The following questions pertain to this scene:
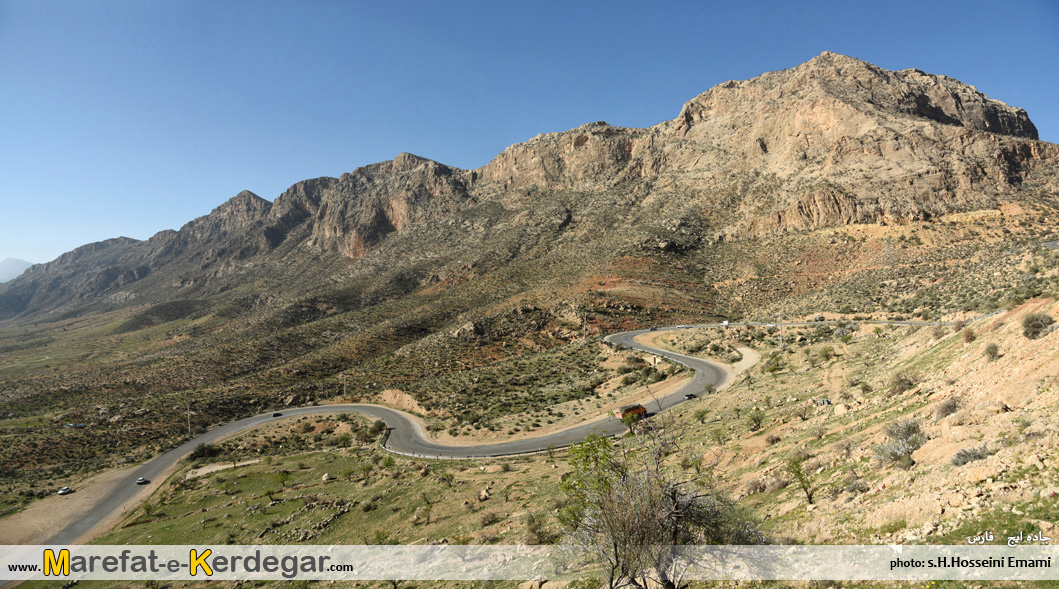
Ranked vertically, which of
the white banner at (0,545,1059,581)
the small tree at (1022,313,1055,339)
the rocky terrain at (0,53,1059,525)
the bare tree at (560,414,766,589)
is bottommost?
the white banner at (0,545,1059,581)

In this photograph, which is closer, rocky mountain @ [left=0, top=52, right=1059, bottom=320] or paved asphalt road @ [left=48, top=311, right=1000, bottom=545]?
paved asphalt road @ [left=48, top=311, right=1000, bottom=545]

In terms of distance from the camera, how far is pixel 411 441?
33812 mm

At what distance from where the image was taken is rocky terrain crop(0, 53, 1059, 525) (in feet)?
147

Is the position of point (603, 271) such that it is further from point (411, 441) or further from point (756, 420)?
point (756, 420)

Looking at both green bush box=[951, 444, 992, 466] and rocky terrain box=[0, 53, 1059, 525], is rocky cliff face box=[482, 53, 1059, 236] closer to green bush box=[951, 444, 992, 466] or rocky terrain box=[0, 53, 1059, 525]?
rocky terrain box=[0, 53, 1059, 525]

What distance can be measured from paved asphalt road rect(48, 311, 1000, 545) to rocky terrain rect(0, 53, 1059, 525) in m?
3.31

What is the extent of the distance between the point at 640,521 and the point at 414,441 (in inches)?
1209

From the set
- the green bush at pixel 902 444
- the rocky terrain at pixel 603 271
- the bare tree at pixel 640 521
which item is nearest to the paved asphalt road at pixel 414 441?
the rocky terrain at pixel 603 271

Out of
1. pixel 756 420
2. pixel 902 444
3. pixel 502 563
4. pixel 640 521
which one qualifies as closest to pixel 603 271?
pixel 756 420

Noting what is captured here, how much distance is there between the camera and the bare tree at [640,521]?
6.23m

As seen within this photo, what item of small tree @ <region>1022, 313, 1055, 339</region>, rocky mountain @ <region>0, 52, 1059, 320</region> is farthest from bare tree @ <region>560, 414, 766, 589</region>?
rocky mountain @ <region>0, 52, 1059, 320</region>

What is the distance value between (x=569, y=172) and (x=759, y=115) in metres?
51.5

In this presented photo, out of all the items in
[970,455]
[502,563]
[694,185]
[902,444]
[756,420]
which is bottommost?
[502,563]

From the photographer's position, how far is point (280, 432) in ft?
141
